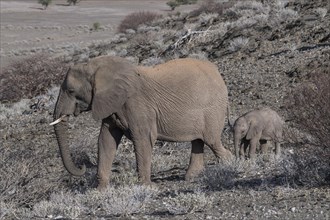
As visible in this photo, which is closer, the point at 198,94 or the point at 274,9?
the point at 198,94

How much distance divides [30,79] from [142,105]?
16.9 metres

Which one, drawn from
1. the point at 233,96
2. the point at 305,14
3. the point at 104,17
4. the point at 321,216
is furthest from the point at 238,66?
the point at 104,17

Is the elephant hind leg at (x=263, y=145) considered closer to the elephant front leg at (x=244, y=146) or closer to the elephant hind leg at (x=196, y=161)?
the elephant front leg at (x=244, y=146)

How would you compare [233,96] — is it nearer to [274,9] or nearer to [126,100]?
[126,100]

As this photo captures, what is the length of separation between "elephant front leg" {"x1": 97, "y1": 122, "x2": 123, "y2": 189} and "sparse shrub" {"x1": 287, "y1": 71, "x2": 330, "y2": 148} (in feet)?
10.8

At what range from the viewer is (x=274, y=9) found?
29.1 m

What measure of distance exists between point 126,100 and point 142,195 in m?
2.14

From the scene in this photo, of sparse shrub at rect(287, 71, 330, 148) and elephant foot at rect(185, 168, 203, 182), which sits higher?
sparse shrub at rect(287, 71, 330, 148)

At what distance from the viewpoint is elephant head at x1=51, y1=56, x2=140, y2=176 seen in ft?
36.9

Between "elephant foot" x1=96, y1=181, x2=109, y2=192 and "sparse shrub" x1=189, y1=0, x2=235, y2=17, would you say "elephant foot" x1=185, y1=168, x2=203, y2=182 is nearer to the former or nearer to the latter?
"elephant foot" x1=96, y1=181, x2=109, y2=192

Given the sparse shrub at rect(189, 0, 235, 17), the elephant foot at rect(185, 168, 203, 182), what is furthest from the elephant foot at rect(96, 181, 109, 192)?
the sparse shrub at rect(189, 0, 235, 17)

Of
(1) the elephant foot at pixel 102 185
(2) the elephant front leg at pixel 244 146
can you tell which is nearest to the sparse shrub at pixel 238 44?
(2) the elephant front leg at pixel 244 146

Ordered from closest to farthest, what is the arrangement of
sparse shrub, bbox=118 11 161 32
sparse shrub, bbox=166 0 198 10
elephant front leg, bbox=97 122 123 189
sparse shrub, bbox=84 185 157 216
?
1. sparse shrub, bbox=84 185 157 216
2. elephant front leg, bbox=97 122 123 189
3. sparse shrub, bbox=118 11 161 32
4. sparse shrub, bbox=166 0 198 10

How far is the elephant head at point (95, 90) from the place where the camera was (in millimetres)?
11250
